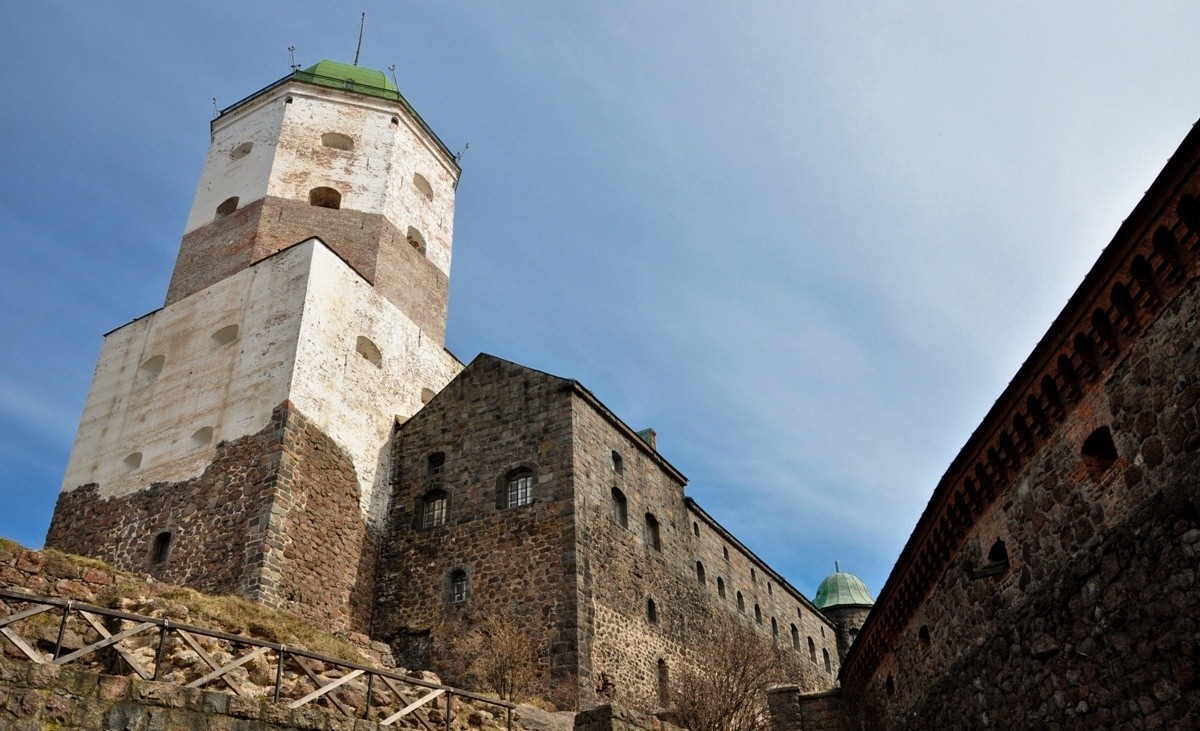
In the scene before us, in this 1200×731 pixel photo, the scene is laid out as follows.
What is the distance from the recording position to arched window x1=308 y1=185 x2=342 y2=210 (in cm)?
2814

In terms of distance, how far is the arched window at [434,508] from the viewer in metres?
23.2

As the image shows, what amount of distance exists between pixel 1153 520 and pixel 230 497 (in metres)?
18.4

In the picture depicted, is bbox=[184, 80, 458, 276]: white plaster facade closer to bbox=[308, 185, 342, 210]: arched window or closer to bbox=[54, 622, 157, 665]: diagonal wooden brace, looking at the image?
bbox=[308, 185, 342, 210]: arched window

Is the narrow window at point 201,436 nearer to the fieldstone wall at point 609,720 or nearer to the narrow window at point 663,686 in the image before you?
the narrow window at point 663,686

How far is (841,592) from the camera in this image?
164 ft

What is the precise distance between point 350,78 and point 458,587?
18.7 meters

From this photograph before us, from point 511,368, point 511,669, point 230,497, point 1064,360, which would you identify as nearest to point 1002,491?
point 1064,360

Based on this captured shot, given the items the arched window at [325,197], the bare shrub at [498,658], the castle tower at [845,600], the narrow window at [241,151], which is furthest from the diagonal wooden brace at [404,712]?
the castle tower at [845,600]

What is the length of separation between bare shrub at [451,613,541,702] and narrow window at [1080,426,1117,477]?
1173cm

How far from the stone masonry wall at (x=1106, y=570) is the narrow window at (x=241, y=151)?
81.5ft

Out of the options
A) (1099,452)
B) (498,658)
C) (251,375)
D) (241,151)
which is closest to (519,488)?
(498,658)

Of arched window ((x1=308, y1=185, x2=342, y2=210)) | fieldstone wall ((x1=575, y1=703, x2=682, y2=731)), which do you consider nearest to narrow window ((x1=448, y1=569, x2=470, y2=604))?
fieldstone wall ((x1=575, y1=703, x2=682, y2=731))

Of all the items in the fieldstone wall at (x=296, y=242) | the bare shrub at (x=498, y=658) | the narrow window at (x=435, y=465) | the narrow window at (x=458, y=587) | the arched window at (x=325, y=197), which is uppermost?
the arched window at (x=325, y=197)

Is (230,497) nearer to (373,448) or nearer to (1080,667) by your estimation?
(373,448)
